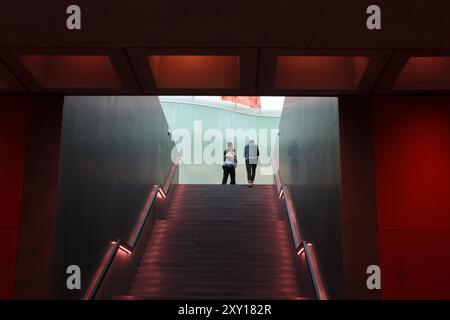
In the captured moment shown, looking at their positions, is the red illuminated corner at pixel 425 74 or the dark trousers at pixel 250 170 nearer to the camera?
the red illuminated corner at pixel 425 74

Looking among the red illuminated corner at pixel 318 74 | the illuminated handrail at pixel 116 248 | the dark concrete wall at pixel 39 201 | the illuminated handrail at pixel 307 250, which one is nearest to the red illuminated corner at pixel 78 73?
the dark concrete wall at pixel 39 201

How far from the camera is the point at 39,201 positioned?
569 centimetres

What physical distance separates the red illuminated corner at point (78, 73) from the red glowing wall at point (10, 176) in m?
0.47

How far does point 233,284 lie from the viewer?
8.53 m

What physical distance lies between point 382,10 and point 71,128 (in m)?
3.75

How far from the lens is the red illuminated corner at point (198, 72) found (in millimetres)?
5656

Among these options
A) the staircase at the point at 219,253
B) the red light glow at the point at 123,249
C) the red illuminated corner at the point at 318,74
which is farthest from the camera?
the staircase at the point at 219,253

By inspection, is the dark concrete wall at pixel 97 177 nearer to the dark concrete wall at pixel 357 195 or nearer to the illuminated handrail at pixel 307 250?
the illuminated handrail at pixel 307 250

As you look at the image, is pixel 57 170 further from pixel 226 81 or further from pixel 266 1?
pixel 266 1

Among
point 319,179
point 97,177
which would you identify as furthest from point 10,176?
point 319,179

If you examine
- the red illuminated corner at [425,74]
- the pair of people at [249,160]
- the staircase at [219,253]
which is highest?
the pair of people at [249,160]

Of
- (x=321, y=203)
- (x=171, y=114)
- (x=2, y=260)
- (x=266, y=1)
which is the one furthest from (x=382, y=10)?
(x=171, y=114)

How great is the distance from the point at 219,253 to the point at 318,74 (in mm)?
5013

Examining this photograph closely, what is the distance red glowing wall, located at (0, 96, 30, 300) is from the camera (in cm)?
552
